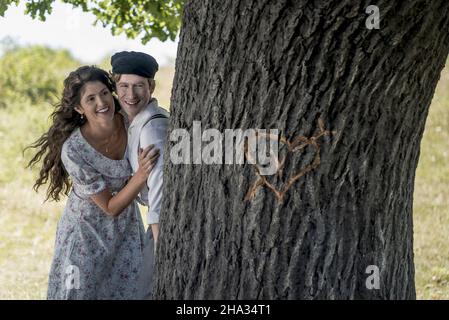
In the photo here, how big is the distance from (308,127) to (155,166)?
1.02m

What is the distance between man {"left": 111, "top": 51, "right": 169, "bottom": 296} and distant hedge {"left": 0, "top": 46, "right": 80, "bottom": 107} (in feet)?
30.1

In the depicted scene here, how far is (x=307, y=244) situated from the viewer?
3.66m

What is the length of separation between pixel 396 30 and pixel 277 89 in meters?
0.55

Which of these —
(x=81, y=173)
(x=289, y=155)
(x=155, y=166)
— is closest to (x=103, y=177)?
(x=81, y=173)

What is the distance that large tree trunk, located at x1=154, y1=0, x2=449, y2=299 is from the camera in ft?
11.7

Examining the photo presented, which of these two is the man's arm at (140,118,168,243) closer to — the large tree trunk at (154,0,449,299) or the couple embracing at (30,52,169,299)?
the couple embracing at (30,52,169,299)

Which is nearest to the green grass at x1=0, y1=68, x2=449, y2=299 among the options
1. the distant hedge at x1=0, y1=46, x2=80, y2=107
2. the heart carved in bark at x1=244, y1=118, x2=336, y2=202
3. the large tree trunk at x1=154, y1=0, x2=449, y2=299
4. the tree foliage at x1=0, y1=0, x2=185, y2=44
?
the distant hedge at x1=0, y1=46, x2=80, y2=107

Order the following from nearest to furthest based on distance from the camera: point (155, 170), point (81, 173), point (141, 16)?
point (155, 170) < point (81, 173) < point (141, 16)

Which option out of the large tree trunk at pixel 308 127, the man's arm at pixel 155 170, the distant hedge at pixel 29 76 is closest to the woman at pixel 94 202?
the man's arm at pixel 155 170

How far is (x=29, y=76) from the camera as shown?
1444 cm

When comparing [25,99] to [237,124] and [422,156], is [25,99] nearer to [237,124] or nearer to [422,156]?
A: [422,156]

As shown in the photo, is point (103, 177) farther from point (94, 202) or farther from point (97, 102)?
point (97, 102)

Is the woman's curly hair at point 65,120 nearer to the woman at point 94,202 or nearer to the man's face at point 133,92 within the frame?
the woman at point 94,202
